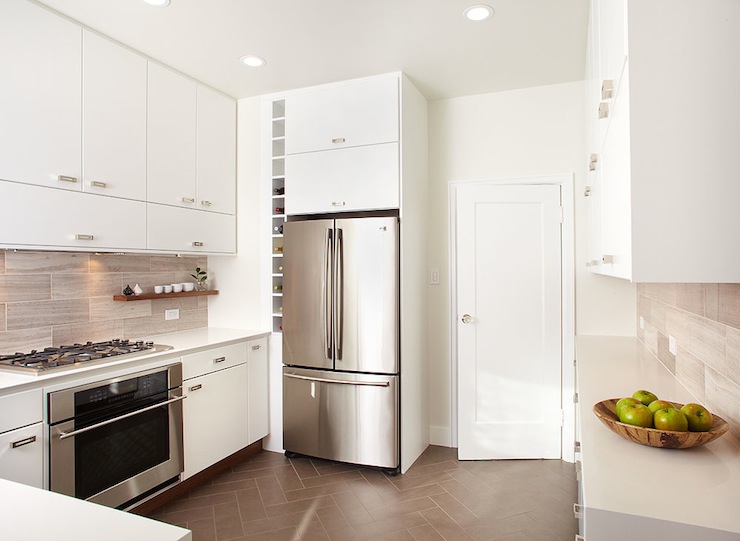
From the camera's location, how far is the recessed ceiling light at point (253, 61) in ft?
10.0

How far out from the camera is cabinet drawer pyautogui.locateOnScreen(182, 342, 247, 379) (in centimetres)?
293

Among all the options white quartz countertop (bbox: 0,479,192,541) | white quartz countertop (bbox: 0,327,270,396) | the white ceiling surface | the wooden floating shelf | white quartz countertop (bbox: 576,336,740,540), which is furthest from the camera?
the wooden floating shelf

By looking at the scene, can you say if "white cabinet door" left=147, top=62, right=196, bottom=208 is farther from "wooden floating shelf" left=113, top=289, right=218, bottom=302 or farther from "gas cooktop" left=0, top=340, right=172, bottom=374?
"gas cooktop" left=0, top=340, right=172, bottom=374

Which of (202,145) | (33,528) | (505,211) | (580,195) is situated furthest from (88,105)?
(580,195)

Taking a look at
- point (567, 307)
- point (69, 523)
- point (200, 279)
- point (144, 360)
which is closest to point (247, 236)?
point (200, 279)

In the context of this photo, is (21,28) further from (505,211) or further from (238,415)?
(505,211)

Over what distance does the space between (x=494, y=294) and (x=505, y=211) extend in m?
0.62

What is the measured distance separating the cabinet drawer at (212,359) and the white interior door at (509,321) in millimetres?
1621

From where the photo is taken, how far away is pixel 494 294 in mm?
3574

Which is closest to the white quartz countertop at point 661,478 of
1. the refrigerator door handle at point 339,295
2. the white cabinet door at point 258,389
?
the refrigerator door handle at point 339,295

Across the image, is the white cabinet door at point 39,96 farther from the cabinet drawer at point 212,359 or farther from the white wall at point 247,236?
the white wall at point 247,236

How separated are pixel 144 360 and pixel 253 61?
1974mm

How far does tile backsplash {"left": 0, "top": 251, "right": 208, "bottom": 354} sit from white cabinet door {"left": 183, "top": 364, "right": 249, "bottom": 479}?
2.33ft

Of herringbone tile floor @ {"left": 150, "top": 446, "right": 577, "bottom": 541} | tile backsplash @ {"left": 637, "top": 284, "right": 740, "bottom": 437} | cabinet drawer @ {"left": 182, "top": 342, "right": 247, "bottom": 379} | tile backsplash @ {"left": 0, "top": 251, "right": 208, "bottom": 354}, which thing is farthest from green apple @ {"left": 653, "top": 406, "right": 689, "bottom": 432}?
tile backsplash @ {"left": 0, "top": 251, "right": 208, "bottom": 354}
